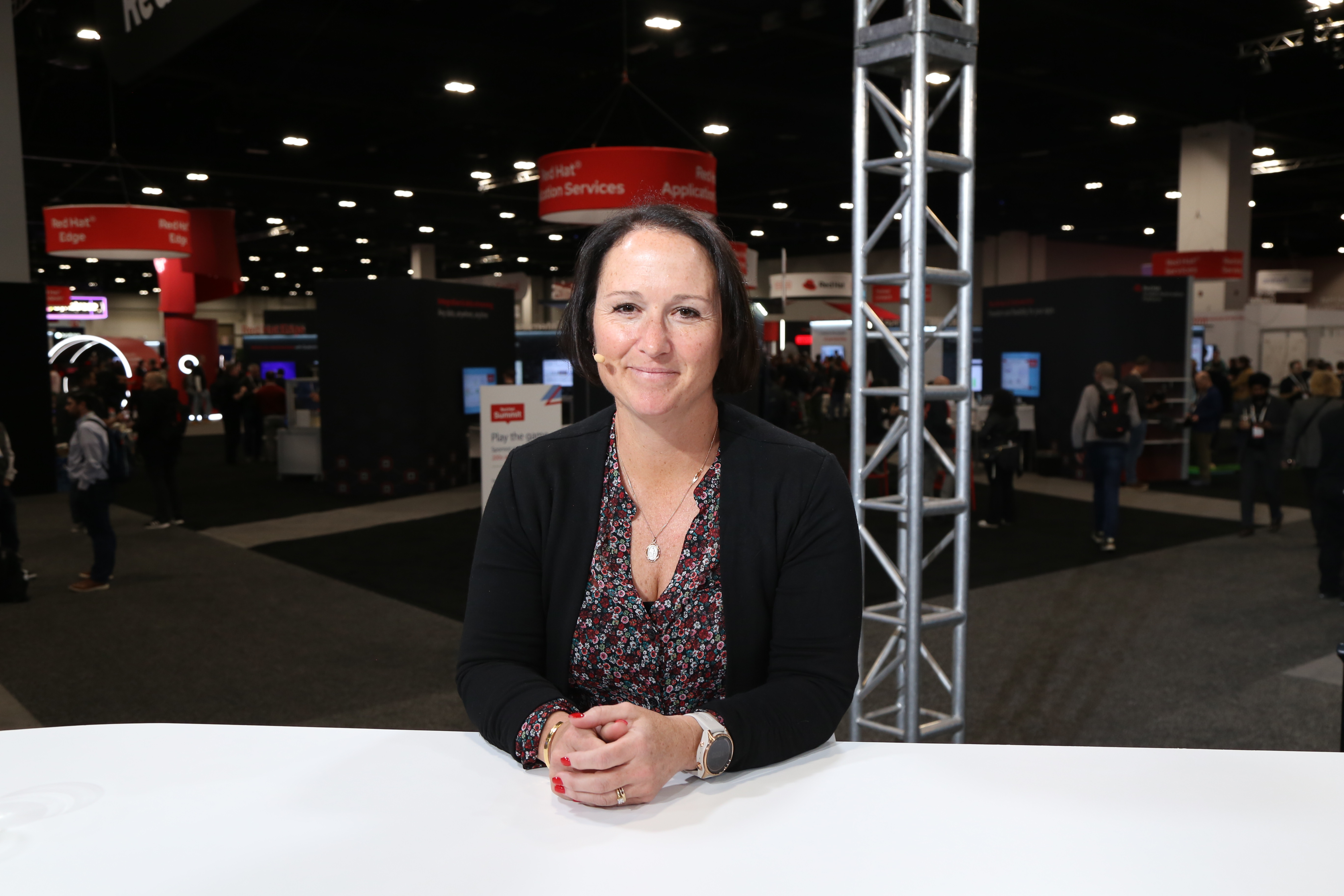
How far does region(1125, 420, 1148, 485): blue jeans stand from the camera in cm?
1021

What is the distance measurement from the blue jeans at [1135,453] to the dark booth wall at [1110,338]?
0.74 ft

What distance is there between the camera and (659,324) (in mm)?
1271

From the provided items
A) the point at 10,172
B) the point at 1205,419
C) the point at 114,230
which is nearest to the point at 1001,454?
the point at 1205,419

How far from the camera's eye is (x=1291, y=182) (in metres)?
16.6

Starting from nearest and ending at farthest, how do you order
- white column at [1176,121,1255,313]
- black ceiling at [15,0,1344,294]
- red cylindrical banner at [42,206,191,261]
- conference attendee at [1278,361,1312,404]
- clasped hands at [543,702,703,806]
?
1. clasped hands at [543,702,703,806]
2. conference attendee at [1278,361,1312,404]
3. black ceiling at [15,0,1344,294]
4. red cylindrical banner at [42,206,191,261]
5. white column at [1176,121,1255,313]

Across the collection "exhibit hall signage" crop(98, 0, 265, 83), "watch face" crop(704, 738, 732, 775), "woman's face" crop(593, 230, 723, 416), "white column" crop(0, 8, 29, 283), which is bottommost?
"watch face" crop(704, 738, 732, 775)

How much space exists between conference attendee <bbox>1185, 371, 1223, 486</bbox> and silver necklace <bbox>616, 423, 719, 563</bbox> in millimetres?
10495

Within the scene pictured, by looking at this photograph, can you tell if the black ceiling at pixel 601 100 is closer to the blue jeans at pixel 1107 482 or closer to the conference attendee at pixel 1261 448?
the conference attendee at pixel 1261 448

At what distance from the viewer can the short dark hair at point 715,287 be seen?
4.35 ft

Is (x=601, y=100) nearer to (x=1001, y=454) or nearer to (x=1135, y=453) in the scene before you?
(x=1001, y=454)

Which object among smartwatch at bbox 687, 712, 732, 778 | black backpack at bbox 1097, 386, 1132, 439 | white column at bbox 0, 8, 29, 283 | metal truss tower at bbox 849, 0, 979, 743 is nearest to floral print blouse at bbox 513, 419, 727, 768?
smartwatch at bbox 687, 712, 732, 778

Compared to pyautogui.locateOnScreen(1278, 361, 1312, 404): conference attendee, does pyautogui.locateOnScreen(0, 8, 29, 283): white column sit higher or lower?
higher

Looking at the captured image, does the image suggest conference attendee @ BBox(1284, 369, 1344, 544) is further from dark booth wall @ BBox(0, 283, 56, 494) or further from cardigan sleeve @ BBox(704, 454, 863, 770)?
dark booth wall @ BBox(0, 283, 56, 494)

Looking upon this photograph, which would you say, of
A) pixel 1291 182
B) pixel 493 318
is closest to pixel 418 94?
pixel 493 318
